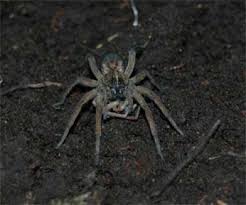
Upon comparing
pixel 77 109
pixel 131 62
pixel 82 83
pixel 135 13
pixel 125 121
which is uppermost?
pixel 135 13

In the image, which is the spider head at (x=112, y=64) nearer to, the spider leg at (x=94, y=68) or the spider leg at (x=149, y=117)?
the spider leg at (x=94, y=68)

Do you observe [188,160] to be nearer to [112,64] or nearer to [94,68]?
[112,64]

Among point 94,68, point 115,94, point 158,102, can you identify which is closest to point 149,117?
point 158,102

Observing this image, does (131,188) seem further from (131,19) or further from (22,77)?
(131,19)

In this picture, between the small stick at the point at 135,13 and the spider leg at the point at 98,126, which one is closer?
the spider leg at the point at 98,126

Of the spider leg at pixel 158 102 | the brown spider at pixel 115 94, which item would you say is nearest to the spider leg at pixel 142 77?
the brown spider at pixel 115 94

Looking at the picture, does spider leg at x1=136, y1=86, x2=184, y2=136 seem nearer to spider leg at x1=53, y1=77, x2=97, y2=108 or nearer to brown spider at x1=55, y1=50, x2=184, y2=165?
brown spider at x1=55, y1=50, x2=184, y2=165
